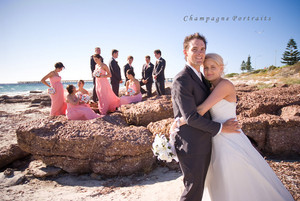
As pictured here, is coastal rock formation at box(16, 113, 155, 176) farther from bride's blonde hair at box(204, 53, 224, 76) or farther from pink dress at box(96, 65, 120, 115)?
pink dress at box(96, 65, 120, 115)

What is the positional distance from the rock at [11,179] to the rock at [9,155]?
0.79 meters

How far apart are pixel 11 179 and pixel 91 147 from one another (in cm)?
205

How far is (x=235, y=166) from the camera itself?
214 cm

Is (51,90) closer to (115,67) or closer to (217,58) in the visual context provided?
(115,67)

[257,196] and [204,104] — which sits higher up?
[204,104]

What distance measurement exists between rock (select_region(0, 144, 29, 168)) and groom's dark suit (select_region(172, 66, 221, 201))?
Answer: 520cm

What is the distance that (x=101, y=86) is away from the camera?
729 cm

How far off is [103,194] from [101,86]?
4.68 metres

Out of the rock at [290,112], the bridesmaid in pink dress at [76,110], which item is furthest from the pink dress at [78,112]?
the rock at [290,112]

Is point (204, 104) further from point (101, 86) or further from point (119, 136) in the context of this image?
point (101, 86)

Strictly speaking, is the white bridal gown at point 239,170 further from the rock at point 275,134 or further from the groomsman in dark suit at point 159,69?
the groomsman in dark suit at point 159,69

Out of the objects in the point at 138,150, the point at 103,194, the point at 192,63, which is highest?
the point at 192,63

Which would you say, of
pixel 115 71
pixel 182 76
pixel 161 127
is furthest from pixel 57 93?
pixel 182 76

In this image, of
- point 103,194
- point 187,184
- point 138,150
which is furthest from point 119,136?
point 187,184
